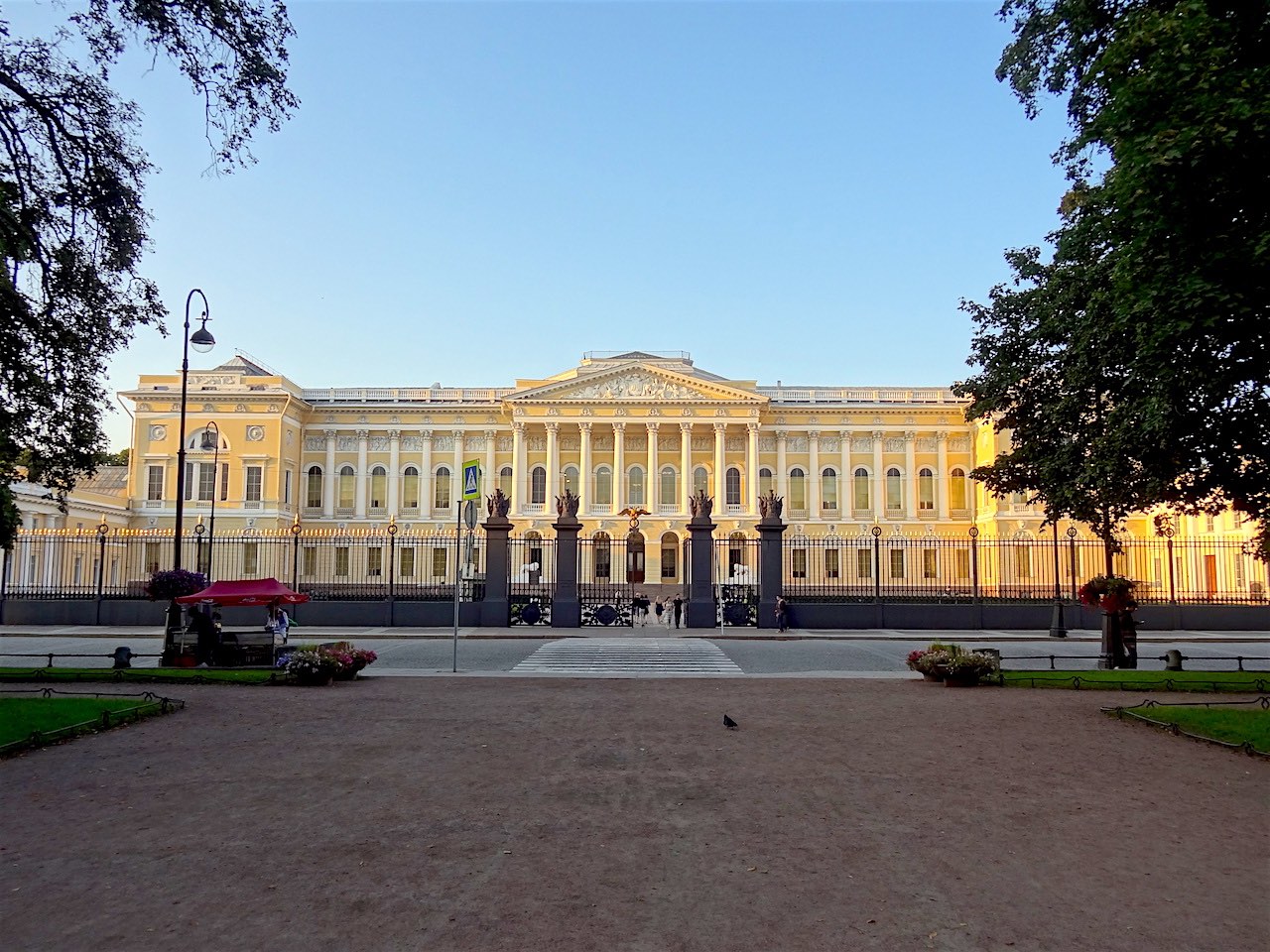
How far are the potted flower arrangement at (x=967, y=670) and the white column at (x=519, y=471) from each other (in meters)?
A: 46.6

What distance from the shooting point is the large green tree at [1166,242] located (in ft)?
26.0

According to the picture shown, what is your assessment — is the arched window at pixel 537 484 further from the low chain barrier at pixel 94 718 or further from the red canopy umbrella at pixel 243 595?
the low chain barrier at pixel 94 718

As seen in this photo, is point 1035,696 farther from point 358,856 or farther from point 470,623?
point 470,623

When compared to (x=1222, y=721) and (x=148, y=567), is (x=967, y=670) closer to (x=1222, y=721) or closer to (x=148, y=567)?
(x=1222, y=721)

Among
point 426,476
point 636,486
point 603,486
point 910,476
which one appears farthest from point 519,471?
point 910,476

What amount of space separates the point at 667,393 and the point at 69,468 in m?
47.2

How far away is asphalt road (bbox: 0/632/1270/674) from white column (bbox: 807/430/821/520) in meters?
36.2

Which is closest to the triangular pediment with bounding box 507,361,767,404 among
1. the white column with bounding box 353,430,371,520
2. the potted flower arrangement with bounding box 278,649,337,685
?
the white column with bounding box 353,430,371,520

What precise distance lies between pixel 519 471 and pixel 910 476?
25.6 metres

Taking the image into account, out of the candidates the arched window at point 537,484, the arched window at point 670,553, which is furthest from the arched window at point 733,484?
the arched window at point 537,484

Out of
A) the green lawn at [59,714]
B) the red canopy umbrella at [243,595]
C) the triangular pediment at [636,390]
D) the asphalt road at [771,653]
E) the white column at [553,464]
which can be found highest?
the triangular pediment at [636,390]

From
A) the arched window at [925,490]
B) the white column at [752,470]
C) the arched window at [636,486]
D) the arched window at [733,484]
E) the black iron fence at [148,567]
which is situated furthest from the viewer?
the arched window at [925,490]

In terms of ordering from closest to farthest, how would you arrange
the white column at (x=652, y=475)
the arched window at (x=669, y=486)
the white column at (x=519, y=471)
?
the white column at (x=652, y=475), the white column at (x=519, y=471), the arched window at (x=669, y=486)

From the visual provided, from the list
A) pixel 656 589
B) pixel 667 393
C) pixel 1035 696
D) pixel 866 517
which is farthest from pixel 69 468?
pixel 866 517
